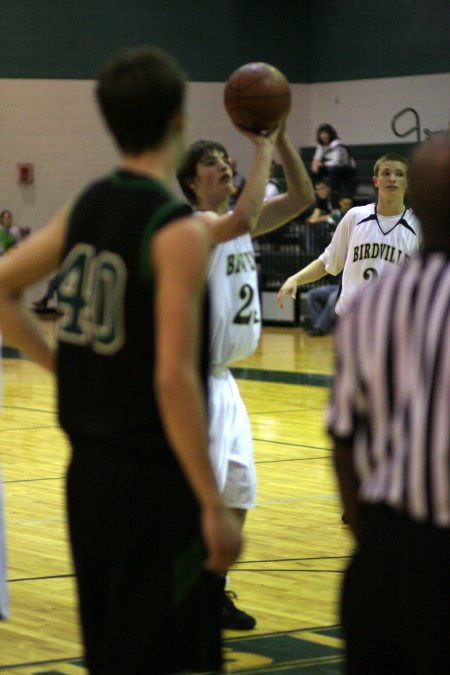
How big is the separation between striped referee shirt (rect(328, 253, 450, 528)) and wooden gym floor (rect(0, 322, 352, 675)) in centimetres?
203

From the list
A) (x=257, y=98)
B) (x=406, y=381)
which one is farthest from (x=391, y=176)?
(x=406, y=381)

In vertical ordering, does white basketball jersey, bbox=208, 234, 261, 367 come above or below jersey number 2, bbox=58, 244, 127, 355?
below

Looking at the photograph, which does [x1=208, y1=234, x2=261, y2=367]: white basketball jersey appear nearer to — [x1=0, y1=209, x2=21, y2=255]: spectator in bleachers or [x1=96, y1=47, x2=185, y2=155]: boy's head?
[x1=96, y1=47, x2=185, y2=155]: boy's head

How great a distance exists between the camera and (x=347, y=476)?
7.83 feet

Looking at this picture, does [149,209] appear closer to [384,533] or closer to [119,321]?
[119,321]

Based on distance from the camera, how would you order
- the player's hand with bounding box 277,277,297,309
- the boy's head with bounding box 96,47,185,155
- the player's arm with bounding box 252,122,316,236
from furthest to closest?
the player's hand with bounding box 277,277,297,309
the player's arm with bounding box 252,122,316,236
the boy's head with bounding box 96,47,185,155

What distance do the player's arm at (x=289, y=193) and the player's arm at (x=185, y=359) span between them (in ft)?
4.74

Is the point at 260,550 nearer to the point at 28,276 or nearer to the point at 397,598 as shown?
the point at 28,276

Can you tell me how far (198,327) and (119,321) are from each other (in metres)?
0.19

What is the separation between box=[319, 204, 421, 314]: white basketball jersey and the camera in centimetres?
646

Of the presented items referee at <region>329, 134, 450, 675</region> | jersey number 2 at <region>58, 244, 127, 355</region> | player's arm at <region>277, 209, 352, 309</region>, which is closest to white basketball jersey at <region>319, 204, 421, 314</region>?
player's arm at <region>277, 209, 352, 309</region>

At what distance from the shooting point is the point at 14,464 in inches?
320

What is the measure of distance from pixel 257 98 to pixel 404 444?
209 centimetres

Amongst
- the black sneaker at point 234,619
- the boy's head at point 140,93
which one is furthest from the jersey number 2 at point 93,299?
the black sneaker at point 234,619
